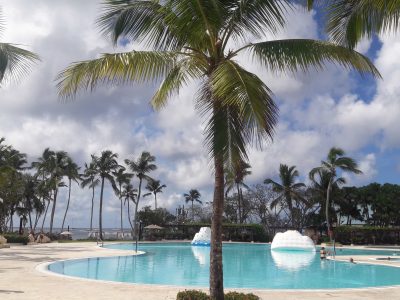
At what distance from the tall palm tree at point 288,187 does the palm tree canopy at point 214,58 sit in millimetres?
41809

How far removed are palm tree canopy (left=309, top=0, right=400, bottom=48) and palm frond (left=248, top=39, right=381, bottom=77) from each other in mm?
253

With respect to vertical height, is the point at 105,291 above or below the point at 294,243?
below

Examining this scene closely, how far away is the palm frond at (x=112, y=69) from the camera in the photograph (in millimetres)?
8484

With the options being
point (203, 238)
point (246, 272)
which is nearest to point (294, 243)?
point (203, 238)

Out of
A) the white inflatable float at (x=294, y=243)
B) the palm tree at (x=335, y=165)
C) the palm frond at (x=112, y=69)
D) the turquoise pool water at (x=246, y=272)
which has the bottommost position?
the turquoise pool water at (x=246, y=272)

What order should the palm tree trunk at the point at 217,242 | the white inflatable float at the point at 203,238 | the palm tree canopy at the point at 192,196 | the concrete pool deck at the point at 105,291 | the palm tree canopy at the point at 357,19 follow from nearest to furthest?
1. the palm tree canopy at the point at 357,19
2. the palm tree trunk at the point at 217,242
3. the concrete pool deck at the point at 105,291
4. the white inflatable float at the point at 203,238
5. the palm tree canopy at the point at 192,196

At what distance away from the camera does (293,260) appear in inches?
1088

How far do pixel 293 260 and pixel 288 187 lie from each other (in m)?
22.7

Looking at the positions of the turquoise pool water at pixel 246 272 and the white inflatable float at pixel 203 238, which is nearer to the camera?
the turquoise pool water at pixel 246 272

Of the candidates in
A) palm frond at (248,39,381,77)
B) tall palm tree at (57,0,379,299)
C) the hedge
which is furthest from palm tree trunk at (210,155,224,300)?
the hedge

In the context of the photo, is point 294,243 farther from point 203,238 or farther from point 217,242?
point 217,242

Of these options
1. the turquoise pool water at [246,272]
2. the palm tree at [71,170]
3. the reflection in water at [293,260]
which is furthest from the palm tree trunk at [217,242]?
the palm tree at [71,170]

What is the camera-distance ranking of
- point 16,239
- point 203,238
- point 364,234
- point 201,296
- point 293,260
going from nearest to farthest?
point 201,296
point 293,260
point 16,239
point 203,238
point 364,234

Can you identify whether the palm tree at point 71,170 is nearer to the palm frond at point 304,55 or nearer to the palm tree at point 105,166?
the palm tree at point 105,166
